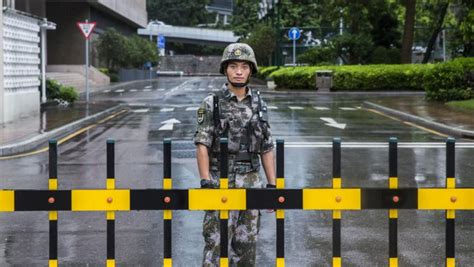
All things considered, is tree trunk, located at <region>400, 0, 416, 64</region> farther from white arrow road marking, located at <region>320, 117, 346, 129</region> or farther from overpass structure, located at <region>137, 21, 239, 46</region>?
overpass structure, located at <region>137, 21, 239, 46</region>

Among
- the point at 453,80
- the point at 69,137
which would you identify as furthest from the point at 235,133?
the point at 453,80

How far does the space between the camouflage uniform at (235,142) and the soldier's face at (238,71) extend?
0.11m

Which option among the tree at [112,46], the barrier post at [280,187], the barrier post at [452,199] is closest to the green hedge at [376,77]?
the tree at [112,46]

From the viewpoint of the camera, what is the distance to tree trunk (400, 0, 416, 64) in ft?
131

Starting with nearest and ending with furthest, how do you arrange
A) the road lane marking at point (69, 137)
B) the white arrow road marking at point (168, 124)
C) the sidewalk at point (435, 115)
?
1. the road lane marking at point (69, 137)
2. the sidewalk at point (435, 115)
3. the white arrow road marking at point (168, 124)

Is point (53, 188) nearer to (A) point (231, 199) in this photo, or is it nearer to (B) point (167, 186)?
(B) point (167, 186)

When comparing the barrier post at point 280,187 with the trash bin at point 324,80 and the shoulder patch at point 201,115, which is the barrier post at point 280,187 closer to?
the shoulder patch at point 201,115

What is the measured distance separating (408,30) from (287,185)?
3148 cm

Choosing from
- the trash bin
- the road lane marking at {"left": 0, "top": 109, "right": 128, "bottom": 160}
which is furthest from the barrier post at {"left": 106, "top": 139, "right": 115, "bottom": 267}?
the trash bin

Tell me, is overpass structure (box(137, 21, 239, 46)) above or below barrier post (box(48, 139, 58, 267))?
above

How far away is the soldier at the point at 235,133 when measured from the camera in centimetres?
514

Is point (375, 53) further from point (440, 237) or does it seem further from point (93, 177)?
point (440, 237)

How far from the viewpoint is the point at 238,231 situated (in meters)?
5.24

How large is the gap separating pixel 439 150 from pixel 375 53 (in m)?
31.1
